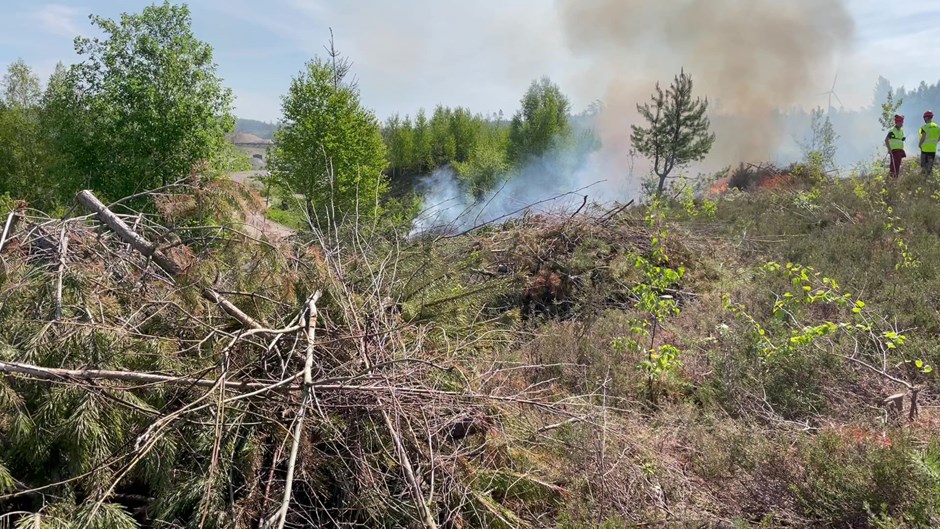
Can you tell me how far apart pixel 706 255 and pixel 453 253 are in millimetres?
3474

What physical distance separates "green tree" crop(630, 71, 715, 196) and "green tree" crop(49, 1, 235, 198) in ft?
48.7

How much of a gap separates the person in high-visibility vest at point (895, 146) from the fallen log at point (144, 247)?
11530mm

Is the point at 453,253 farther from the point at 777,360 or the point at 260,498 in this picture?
the point at 260,498

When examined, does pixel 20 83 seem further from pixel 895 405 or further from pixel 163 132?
pixel 895 405

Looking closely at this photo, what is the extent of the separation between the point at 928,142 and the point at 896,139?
0.46 m

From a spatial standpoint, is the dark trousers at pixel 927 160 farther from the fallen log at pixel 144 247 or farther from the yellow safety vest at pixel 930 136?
the fallen log at pixel 144 247

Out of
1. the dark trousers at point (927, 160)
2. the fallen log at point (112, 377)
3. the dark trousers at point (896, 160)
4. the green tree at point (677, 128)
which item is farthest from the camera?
the green tree at point (677, 128)

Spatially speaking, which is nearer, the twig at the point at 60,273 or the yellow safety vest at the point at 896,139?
the twig at the point at 60,273

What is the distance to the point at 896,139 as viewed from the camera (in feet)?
34.2

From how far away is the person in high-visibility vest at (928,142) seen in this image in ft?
32.9

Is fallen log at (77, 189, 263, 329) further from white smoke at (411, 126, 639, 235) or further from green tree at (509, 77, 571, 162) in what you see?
green tree at (509, 77, 571, 162)

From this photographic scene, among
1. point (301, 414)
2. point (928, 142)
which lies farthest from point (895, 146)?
point (301, 414)

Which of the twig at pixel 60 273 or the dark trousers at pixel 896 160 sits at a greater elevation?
the dark trousers at pixel 896 160

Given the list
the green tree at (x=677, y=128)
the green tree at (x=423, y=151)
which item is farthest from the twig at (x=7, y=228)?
the green tree at (x=423, y=151)
